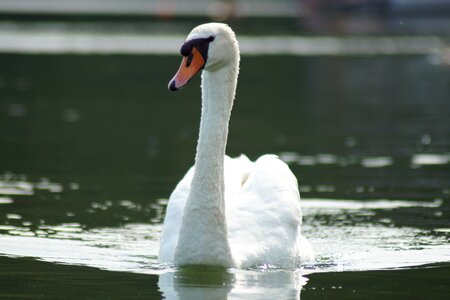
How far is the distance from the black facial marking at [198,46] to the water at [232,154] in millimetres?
1598

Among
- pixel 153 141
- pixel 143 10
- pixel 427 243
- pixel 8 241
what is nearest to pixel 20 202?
pixel 8 241

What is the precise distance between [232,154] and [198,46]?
7418 mm

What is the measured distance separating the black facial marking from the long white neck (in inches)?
11.3

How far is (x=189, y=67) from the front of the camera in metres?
10.0

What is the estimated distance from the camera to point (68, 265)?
10.5 meters

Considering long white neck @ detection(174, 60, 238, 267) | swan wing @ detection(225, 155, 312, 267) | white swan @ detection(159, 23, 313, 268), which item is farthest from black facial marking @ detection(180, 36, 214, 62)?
swan wing @ detection(225, 155, 312, 267)

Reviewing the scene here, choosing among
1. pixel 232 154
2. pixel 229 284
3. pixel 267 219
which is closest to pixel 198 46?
pixel 267 219

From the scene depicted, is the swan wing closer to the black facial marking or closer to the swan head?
the swan head

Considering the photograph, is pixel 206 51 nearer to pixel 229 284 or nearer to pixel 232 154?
pixel 229 284

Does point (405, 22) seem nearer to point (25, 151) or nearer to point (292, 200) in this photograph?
point (25, 151)

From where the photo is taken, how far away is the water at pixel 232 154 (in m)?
9.91

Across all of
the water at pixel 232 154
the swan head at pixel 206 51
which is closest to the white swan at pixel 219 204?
the swan head at pixel 206 51

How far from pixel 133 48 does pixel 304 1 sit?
4519cm

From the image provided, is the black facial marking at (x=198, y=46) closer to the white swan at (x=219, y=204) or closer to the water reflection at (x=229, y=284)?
the white swan at (x=219, y=204)
